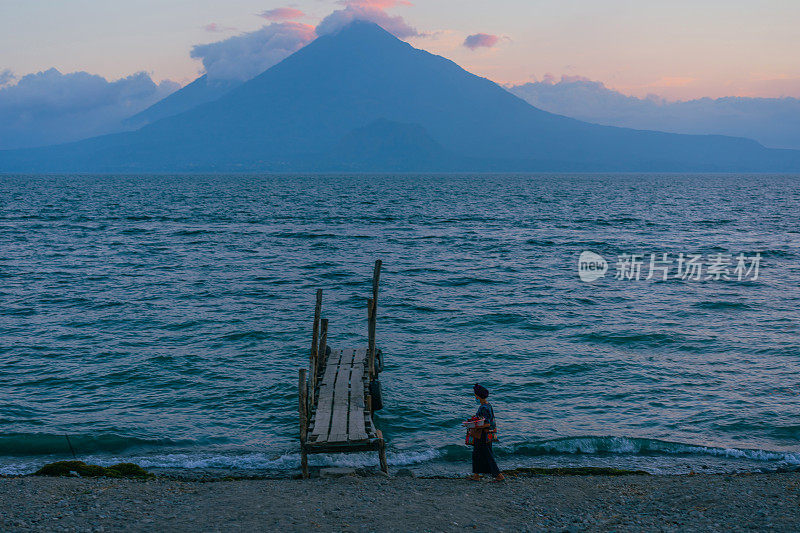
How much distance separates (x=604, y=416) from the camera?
1945 centimetres

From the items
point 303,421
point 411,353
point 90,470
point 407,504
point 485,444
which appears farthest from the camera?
point 411,353

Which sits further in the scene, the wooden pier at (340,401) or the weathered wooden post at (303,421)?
the weathered wooden post at (303,421)

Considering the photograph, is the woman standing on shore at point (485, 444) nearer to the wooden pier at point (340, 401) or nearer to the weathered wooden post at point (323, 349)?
the wooden pier at point (340, 401)

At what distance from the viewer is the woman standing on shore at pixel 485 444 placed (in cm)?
1414

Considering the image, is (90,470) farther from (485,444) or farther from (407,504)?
(485,444)

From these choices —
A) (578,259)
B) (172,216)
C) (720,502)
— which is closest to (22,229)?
(172,216)

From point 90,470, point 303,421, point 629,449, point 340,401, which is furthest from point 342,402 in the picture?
point 629,449

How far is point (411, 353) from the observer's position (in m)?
25.9

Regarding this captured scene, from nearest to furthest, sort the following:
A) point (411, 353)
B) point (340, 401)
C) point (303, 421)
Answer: point (303, 421) → point (340, 401) → point (411, 353)

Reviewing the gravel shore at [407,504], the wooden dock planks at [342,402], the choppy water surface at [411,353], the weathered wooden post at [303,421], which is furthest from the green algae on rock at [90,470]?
the wooden dock planks at [342,402]

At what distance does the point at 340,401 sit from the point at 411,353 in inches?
341

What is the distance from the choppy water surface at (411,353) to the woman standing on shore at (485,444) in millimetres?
1949

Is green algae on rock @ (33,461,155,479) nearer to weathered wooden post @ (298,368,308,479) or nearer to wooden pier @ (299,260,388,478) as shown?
weathered wooden post @ (298,368,308,479)

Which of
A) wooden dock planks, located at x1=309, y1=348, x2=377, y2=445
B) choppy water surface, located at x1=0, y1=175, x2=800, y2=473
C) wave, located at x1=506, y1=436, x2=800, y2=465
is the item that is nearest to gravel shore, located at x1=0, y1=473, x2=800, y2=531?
wooden dock planks, located at x1=309, y1=348, x2=377, y2=445
